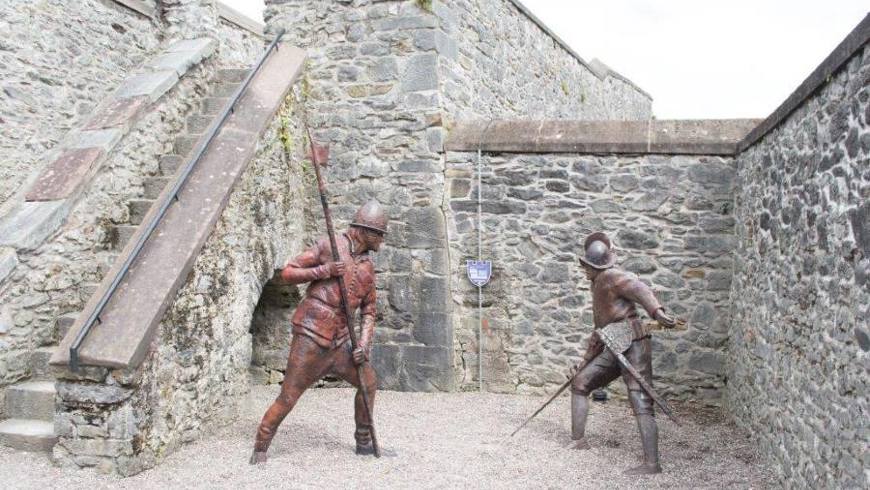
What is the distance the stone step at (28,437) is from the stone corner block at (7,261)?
1.05 metres

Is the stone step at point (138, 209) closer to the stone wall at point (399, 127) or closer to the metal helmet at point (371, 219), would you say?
the stone wall at point (399, 127)

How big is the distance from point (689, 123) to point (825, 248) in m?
3.34

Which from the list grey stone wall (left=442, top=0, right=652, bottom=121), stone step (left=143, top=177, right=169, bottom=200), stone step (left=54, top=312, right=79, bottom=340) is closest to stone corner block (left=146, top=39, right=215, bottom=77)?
stone step (left=143, top=177, right=169, bottom=200)

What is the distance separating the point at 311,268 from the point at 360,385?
0.87 meters

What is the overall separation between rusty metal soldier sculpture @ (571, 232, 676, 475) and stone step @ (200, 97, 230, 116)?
12.5ft

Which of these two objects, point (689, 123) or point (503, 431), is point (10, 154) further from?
point (689, 123)

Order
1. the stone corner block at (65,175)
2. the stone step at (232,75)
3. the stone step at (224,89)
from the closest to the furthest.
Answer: the stone corner block at (65,175) → the stone step at (224,89) → the stone step at (232,75)

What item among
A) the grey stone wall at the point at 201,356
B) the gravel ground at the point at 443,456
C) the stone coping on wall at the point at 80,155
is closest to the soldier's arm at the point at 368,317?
the gravel ground at the point at 443,456

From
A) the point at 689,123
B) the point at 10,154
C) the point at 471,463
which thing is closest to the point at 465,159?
the point at 689,123

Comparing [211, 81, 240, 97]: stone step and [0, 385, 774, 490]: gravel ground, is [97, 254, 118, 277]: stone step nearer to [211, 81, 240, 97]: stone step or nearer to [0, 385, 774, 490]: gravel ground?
[0, 385, 774, 490]: gravel ground

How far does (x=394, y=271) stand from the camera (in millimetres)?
7586

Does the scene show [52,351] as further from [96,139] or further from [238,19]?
[238,19]

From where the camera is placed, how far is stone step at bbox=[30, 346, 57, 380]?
5.60 metres

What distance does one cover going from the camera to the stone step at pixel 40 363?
18.4 feet
